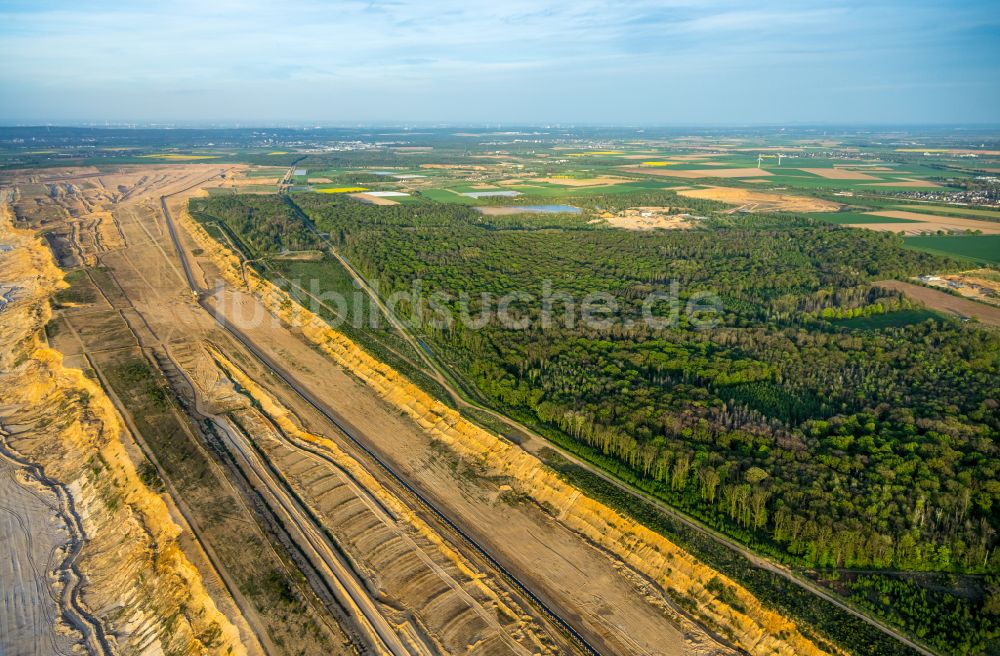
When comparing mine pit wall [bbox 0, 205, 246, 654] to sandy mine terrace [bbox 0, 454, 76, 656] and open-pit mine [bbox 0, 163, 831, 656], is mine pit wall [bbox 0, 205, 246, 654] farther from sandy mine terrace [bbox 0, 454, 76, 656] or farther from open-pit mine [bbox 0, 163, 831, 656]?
sandy mine terrace [bbox 0, 454, 76, 656]

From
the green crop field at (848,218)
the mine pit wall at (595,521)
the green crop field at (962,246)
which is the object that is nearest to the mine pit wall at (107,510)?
the mine pit wall at (595,521)

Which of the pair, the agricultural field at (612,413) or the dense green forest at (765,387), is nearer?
the agricultural field at (612,413)

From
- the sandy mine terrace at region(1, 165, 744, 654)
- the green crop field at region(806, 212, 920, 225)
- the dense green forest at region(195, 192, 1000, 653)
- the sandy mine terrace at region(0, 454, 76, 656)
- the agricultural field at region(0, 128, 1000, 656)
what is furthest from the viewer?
the green crop field at region(806, 212, 920, 225)

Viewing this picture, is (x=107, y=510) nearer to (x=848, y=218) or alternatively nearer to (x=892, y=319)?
(x=892, y=319)

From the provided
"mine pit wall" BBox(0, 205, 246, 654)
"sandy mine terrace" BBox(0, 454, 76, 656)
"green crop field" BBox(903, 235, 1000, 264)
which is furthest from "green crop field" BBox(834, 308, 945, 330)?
"sandy mine terrace" BBox(0, 454, 76, 656)

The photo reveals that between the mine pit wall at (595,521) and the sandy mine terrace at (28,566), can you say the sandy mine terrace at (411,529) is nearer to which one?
the mine pit wall at (595,521)

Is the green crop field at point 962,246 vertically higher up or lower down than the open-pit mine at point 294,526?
higher up

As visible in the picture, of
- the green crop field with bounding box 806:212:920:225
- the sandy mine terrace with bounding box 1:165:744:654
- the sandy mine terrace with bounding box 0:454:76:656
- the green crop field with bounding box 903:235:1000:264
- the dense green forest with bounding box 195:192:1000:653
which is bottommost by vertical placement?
the sandy mine terrace with bounding box 0:454:76:656
